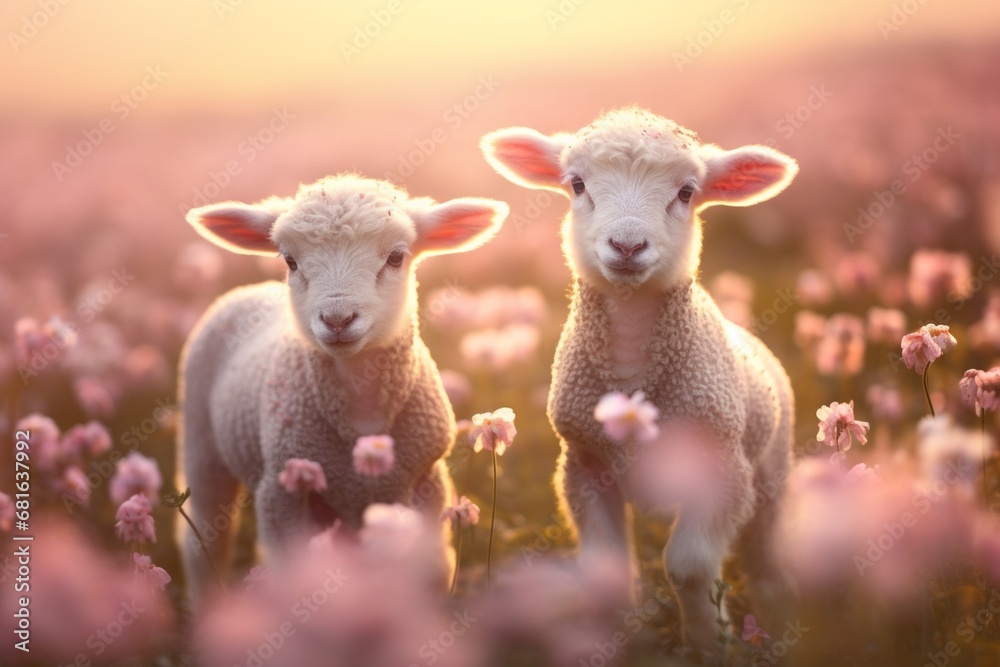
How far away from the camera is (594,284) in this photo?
3.60 m

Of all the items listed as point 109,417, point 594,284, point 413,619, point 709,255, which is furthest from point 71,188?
point 413,619

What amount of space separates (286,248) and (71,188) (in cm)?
582

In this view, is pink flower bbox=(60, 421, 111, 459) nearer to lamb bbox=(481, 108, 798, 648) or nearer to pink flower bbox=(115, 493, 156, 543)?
pink flower bbox=(115, 493, 156, 543)

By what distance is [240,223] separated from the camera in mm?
3904

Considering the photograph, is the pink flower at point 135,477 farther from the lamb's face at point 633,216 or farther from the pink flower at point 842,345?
the pink flower at point 842,345

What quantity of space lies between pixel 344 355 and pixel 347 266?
34 cm

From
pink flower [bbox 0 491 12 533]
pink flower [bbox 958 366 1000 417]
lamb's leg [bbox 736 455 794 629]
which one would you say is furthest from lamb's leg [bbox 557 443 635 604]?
pink flower [bbox 0 491 12 533]

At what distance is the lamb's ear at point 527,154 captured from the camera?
3850 millimetres

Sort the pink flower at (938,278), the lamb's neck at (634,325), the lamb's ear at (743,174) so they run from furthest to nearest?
the pink flower at (938,278), the lamb's ear at (743,174), the lamb's neck at (634,325)

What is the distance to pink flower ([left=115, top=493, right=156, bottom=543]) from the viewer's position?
3176mm

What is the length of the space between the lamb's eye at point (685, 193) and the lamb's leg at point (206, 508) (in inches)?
91.8

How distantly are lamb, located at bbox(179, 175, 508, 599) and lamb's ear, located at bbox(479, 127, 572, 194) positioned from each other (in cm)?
20

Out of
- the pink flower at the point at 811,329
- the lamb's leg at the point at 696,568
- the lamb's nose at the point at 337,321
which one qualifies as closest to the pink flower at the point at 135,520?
the lamb's nose at the point at 337,321

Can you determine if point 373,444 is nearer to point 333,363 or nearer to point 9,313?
point 333,363
